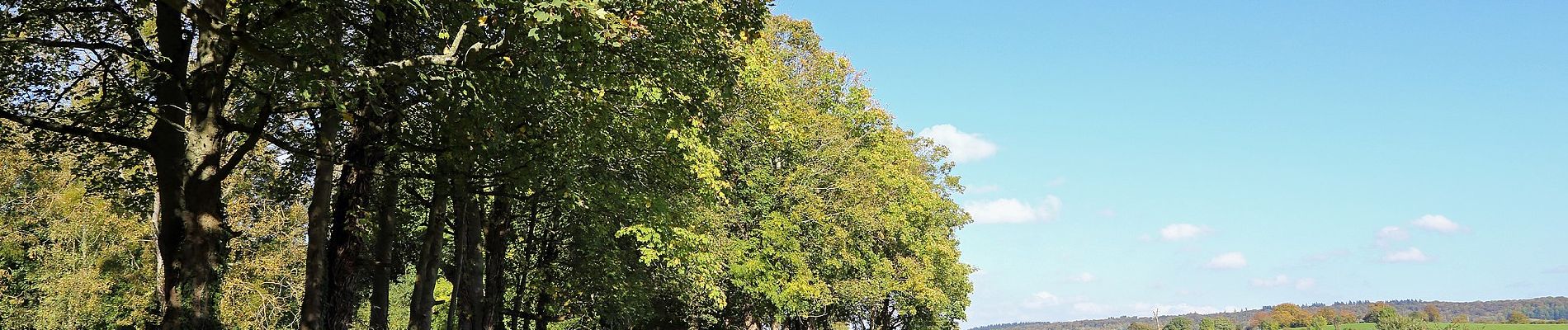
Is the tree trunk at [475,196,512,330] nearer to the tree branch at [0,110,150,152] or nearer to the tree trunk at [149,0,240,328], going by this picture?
the tree trunk at [149,0,240,328]

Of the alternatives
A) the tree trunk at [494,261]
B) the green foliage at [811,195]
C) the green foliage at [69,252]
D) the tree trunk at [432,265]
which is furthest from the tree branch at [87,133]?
the green foliage at [69,252]

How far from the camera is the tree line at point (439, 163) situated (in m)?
12.1

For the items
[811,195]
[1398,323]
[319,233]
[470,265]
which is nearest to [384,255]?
[319,233]

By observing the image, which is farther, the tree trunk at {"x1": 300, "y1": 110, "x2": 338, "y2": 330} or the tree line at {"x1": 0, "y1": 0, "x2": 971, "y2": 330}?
the tree trunk at {"x1": 300, "y1": 110, "x2": 338, "y2": 330}

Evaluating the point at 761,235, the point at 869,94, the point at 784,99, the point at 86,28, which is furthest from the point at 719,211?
the point at 86,28

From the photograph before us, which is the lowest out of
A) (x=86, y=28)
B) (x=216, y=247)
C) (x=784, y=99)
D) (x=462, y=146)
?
(x=216, y=247)

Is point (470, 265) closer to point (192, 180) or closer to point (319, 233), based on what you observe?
point (319, 233)

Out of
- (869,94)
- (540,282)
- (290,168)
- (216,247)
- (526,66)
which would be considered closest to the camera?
(526,66)

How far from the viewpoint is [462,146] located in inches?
588

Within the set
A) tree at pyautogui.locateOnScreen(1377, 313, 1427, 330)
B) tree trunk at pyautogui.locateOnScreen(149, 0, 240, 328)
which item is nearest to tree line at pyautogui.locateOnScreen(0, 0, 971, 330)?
tree trunk at pyautogui.locateOnScreen(149, 0, 240, 328)

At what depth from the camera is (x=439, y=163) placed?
16.2 metres

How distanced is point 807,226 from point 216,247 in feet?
61.3

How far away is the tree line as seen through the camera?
12141 millimetres

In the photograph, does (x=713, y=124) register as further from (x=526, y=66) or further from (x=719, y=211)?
(x=719, y=211)
